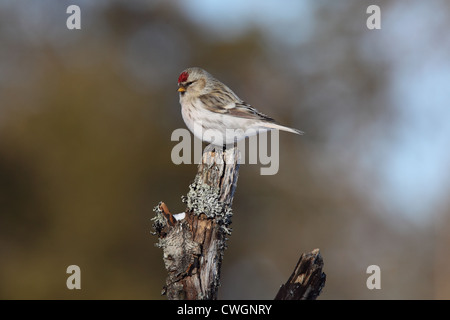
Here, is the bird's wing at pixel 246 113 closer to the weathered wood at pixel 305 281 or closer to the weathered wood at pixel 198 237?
the weathered wood at pixel 198 237

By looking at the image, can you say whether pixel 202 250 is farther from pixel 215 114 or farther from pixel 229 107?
pixel 229 107

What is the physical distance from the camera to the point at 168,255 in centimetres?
338

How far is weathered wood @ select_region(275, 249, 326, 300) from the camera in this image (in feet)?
10.1

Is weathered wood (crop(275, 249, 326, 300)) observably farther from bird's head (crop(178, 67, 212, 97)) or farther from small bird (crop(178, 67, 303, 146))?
bird's head (crop(178, 67, 212, 97))

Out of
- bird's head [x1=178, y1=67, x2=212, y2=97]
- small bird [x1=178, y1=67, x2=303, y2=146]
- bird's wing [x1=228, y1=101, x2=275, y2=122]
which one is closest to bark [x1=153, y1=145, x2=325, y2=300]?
small bird [x1=178, y1=67, x2=303, y2=146]

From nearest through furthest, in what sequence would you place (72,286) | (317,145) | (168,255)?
(168,255), (72,286), (317,145)

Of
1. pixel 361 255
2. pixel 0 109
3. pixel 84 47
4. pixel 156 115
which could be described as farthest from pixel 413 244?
pixel 0 109

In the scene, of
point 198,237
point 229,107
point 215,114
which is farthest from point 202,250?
point 229,107

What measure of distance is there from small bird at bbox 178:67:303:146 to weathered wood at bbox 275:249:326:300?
6.98 feet

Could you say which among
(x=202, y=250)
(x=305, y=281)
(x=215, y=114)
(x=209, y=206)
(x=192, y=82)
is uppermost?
(x=192, y=82)

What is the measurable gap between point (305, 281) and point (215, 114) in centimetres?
264

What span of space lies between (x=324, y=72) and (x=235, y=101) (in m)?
9.55

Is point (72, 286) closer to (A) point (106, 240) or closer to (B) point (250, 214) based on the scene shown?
(A) point (106, 240)

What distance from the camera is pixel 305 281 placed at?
122 inches
